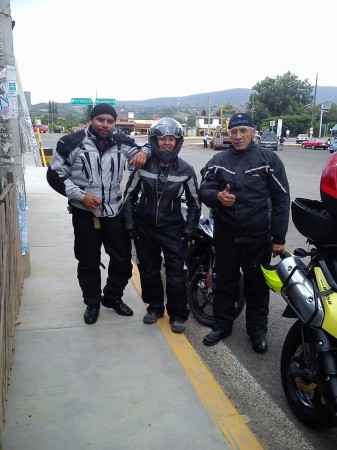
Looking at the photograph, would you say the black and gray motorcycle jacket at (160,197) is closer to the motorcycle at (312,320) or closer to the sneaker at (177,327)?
the sneaker at (177,327)

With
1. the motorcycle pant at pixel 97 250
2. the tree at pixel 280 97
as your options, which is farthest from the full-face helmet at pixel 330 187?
the tree at pixel 280 97

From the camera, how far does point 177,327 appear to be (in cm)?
391

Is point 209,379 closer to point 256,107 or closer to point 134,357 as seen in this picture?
point 134,357

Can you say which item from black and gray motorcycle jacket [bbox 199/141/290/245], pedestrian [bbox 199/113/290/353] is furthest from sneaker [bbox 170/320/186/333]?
black and gray motorcycle jacket [bbox 199/141/290/245]

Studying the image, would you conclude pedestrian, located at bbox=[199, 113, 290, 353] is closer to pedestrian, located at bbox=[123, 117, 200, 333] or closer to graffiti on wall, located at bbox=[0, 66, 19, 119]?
pedestrian, located at bbox=[123, 117, 200, 333]

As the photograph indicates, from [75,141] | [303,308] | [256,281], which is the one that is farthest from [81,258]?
[303,308]

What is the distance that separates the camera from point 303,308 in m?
2.56

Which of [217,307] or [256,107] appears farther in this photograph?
[256,107]

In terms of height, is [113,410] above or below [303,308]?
below

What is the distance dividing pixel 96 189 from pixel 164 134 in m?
0.73

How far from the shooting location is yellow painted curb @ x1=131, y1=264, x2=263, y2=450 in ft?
8.62

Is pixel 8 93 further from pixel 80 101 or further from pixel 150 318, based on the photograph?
pixel 80 101

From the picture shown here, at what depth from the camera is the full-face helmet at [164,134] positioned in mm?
3730

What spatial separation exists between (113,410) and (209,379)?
0.76 meters
